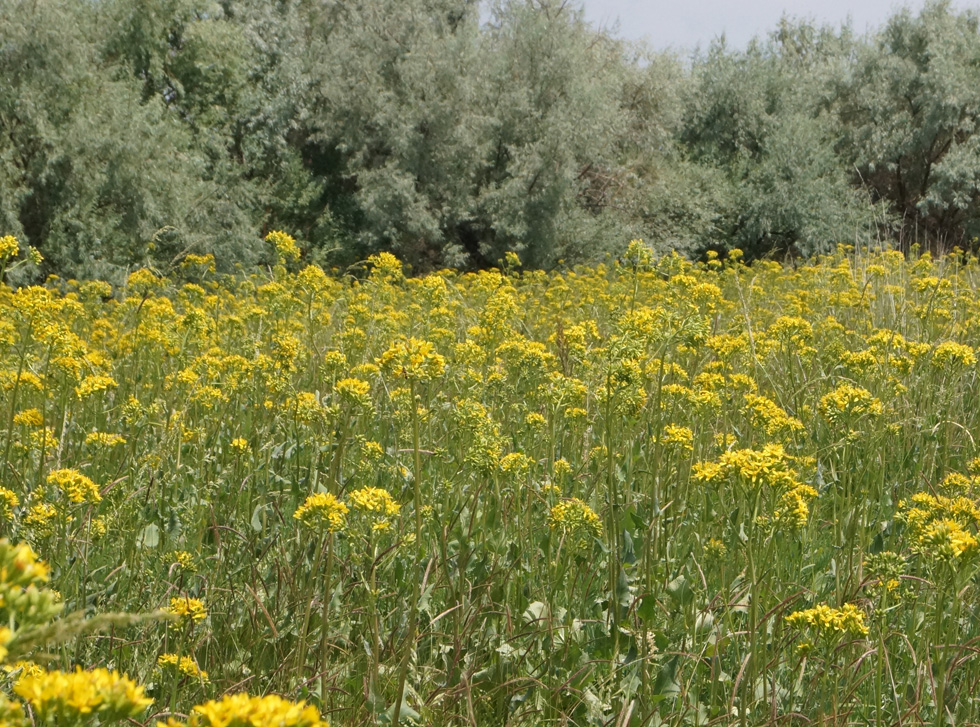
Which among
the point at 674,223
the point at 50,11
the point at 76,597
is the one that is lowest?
the point at 76,597

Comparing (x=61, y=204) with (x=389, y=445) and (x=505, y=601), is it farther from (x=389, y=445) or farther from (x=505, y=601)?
(x=505, y=601)

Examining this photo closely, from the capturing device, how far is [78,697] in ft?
2.32

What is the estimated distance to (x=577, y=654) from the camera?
2164 mm

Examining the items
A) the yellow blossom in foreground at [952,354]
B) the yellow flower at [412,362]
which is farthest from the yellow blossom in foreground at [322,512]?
the yellow blossom in foreground at [952,354]

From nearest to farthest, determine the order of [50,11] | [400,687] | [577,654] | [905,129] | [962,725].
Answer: [400,687], [962,725], [577,654], [50,11], [905,129]

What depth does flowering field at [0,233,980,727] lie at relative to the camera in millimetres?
1834

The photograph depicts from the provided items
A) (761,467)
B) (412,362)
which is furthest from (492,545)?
(761,467)

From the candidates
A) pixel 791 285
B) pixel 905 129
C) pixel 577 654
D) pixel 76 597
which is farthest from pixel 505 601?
pixel 905 129

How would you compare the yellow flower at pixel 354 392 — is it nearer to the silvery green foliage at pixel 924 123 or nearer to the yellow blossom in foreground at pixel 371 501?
the yellow blossom in foreground at pixel 371 501

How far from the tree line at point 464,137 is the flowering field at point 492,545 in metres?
12.7

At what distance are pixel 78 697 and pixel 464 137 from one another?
18206 mm

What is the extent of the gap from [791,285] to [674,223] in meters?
13.1

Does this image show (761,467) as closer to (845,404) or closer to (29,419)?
(845,404)

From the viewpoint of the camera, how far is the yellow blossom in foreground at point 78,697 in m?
0.70
